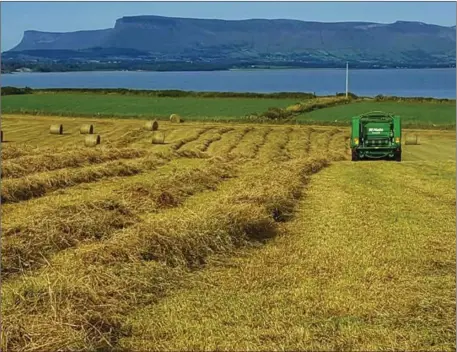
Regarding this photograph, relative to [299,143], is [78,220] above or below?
above

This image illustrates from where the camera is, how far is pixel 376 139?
2767 centimetres

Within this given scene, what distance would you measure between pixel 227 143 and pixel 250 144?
3.55 feet

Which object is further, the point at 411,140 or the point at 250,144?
the point at 411,140

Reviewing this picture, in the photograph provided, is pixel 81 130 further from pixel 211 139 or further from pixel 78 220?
pixel 78 220

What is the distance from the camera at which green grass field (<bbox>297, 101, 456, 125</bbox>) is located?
51656 millimetres

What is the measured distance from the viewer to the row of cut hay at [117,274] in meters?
6.07

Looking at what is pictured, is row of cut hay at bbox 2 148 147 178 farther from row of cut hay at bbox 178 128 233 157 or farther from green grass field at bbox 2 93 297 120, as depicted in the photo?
green grass field at bbox 2 93 297 120

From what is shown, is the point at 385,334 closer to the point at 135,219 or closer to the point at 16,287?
the point at 16,287

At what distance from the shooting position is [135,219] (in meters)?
11.5

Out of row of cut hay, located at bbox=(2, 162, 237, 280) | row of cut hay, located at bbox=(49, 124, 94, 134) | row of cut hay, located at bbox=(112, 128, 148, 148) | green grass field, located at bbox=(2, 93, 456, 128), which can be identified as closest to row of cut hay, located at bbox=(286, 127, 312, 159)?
row of cut hay, located at bbox=(112, 128, 148, 148)

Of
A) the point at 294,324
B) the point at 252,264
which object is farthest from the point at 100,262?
the point at 294,324

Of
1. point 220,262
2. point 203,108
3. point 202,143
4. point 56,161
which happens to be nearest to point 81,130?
point 202,143

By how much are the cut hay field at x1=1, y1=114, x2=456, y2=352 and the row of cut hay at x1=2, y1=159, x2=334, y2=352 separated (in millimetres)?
20

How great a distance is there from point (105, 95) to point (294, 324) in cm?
7134
